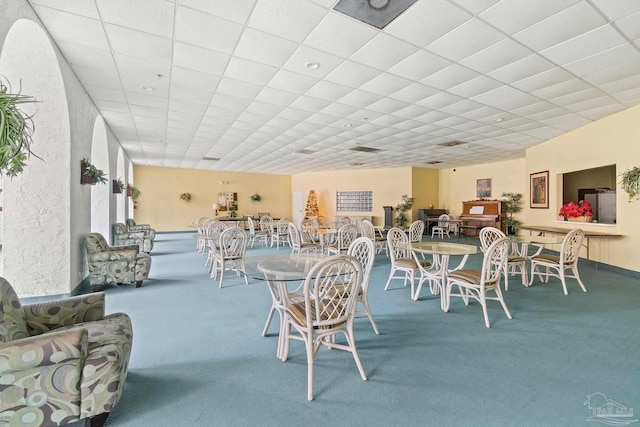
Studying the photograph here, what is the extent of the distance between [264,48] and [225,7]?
2.38ft

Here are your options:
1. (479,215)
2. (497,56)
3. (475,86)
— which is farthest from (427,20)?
(479,215)

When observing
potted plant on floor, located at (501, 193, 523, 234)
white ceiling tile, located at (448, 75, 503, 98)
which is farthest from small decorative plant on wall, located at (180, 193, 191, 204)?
potted plant on floor, located at (501, 193, 523, 234)

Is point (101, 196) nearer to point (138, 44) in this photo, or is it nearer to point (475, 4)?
point (138, 44)

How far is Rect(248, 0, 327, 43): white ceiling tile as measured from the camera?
2.55m

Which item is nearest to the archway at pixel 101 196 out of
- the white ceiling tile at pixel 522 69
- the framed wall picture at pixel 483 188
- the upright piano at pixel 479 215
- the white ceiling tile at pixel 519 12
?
the white ceiling tile at pixel 519 12

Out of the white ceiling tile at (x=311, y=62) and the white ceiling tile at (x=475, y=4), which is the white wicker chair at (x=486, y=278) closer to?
the white ceiling tile at (x=475, y=4)

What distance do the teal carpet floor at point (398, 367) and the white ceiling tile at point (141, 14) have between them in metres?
2.97

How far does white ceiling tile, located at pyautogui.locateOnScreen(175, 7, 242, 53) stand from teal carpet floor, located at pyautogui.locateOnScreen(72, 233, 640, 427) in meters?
3.00

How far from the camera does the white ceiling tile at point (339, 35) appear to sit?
2797 millimetres

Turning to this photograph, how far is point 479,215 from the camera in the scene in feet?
35.0

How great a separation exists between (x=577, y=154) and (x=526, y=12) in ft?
18.0

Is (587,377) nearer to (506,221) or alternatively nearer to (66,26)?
(66,26)

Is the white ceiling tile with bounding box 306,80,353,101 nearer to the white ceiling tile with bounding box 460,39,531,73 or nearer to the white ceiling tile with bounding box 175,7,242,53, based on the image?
the white ceiling tile with bounding box 175,7,242,53

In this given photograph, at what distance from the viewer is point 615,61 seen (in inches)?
139
